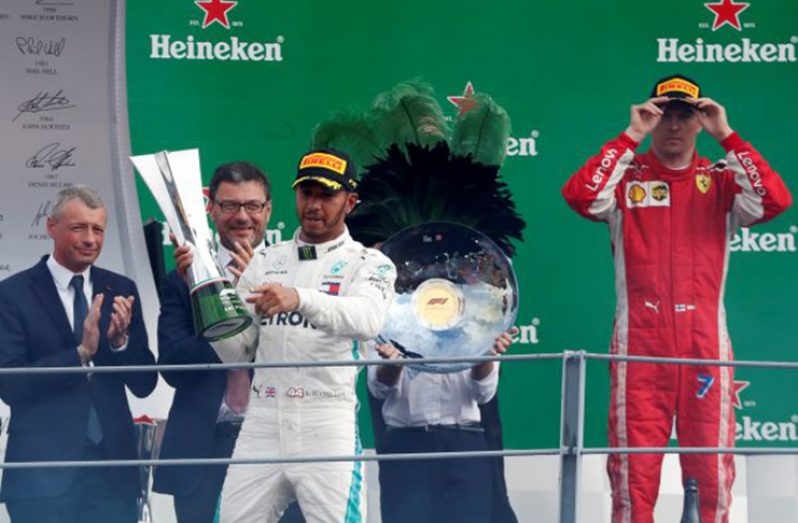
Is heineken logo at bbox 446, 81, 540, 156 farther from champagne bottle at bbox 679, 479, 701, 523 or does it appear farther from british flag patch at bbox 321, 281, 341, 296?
champagne bottle at bbox 679, 479, 701, 523

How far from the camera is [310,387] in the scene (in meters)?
5.01

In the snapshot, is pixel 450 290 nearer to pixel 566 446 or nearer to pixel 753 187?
pixel 753 187

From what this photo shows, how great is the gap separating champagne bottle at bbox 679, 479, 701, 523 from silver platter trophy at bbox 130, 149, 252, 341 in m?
1.37

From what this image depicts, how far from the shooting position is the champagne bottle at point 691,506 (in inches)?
206

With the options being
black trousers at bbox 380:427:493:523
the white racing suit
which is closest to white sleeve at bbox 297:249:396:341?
the white racing suit

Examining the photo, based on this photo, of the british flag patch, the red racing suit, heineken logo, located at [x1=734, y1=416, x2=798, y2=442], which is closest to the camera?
the british flag patch

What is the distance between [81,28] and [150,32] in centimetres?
28

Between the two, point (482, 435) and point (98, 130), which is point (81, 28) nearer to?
point (98, 130)

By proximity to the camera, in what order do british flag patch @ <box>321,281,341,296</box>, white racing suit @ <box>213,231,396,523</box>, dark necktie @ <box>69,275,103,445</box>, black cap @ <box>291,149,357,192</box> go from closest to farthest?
white racing suit @ <box>213,231,396,523</box> → british flag patch @ <box>321,281,341,296</box> → black cap @ <box>291,149,357,192</box> → dark necktie @ <box>69,275,103,445</box>

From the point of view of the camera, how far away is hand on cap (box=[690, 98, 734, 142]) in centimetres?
604

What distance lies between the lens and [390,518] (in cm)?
537

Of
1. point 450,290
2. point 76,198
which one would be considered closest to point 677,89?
point 450,290

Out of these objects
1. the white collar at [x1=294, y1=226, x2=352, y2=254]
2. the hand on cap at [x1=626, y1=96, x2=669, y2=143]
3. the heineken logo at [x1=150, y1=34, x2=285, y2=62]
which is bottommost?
the white collar at [x1=294, y1=226, x2=352, y2=254]

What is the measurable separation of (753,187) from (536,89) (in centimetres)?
126
